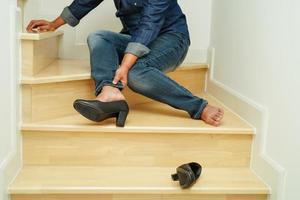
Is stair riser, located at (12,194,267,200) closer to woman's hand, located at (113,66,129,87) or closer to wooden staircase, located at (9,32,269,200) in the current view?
wooden staircase, located at (9,32,269,200)

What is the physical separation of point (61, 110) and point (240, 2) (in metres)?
0.93

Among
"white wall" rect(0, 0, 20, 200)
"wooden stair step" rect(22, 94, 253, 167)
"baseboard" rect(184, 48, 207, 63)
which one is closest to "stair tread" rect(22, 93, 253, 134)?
"wooden stair step" rect(22, 94, 253, 167)

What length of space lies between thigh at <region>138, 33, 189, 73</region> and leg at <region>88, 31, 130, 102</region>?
126 mm

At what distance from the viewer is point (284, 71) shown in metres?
1.27

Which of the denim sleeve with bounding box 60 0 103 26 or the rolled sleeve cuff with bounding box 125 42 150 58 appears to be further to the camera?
the denim sleeve with bounding box 60 0 103 26

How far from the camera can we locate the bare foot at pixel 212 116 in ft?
4.94

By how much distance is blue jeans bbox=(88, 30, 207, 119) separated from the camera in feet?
4.96

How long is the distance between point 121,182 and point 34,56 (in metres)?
0.58

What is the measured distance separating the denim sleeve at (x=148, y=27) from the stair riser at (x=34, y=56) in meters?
0.35

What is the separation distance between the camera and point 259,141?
1435 millimetres

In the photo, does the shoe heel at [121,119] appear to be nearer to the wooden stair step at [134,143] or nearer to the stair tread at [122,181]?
the wooden stair step at [134,143]

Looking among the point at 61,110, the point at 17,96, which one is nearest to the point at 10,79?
the point at 17,96

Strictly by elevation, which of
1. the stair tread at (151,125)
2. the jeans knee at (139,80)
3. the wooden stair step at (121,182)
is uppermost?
the jeans knee at (139,80)

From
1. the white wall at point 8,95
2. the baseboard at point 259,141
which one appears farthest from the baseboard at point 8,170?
the baseboard at point 259,141
